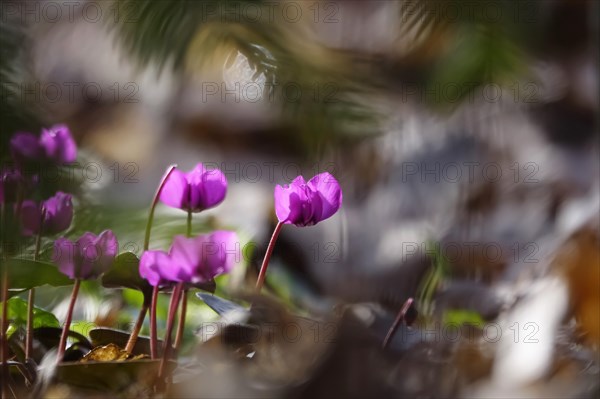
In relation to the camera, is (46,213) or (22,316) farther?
(22,316)

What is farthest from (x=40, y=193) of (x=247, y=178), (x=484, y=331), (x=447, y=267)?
(x=247, y=178)

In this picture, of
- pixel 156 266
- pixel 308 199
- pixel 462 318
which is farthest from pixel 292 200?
pixel 462 318

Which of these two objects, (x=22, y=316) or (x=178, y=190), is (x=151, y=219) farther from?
(x=22, y=316)

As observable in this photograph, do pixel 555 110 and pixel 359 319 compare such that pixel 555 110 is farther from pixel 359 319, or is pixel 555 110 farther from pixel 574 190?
pixel 359 319

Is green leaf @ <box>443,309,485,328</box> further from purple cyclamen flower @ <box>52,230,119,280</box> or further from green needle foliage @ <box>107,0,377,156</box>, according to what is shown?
purple cyclamen flower @ <box>52,230,119,280</box>

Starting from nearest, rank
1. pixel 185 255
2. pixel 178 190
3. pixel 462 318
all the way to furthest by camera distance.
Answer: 1. pixel 185 255
2. pixel 178 190
3. pixel 462 318

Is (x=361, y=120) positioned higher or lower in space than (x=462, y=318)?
higher
